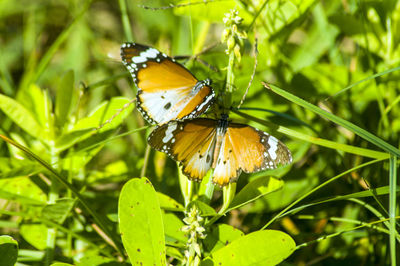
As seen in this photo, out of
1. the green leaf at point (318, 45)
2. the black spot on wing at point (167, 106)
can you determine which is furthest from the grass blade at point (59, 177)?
the green leaf at point (318, 45)

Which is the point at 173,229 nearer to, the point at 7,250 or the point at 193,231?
the point at 193,231

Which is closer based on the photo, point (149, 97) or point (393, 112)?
point (149, 97)

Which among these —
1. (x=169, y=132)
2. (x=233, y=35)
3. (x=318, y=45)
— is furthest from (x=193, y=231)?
(x=318, y=45)

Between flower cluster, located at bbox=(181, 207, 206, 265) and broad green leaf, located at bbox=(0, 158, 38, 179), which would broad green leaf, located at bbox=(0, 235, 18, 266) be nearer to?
broad green leaf, located at bbox=(0, 158, 38, 179)

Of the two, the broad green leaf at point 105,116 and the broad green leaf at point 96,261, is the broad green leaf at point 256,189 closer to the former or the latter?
the broad green leaf at point 96,261

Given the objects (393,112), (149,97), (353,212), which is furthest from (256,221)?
(393,112)

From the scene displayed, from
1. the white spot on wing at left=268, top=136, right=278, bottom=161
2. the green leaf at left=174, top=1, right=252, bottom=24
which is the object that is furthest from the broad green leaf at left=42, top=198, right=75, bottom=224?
the green leaf at left=174, top=1, right=252, bottom=24

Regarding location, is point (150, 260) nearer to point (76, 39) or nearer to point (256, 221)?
point (256, 221)

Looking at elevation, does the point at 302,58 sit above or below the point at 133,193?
above
